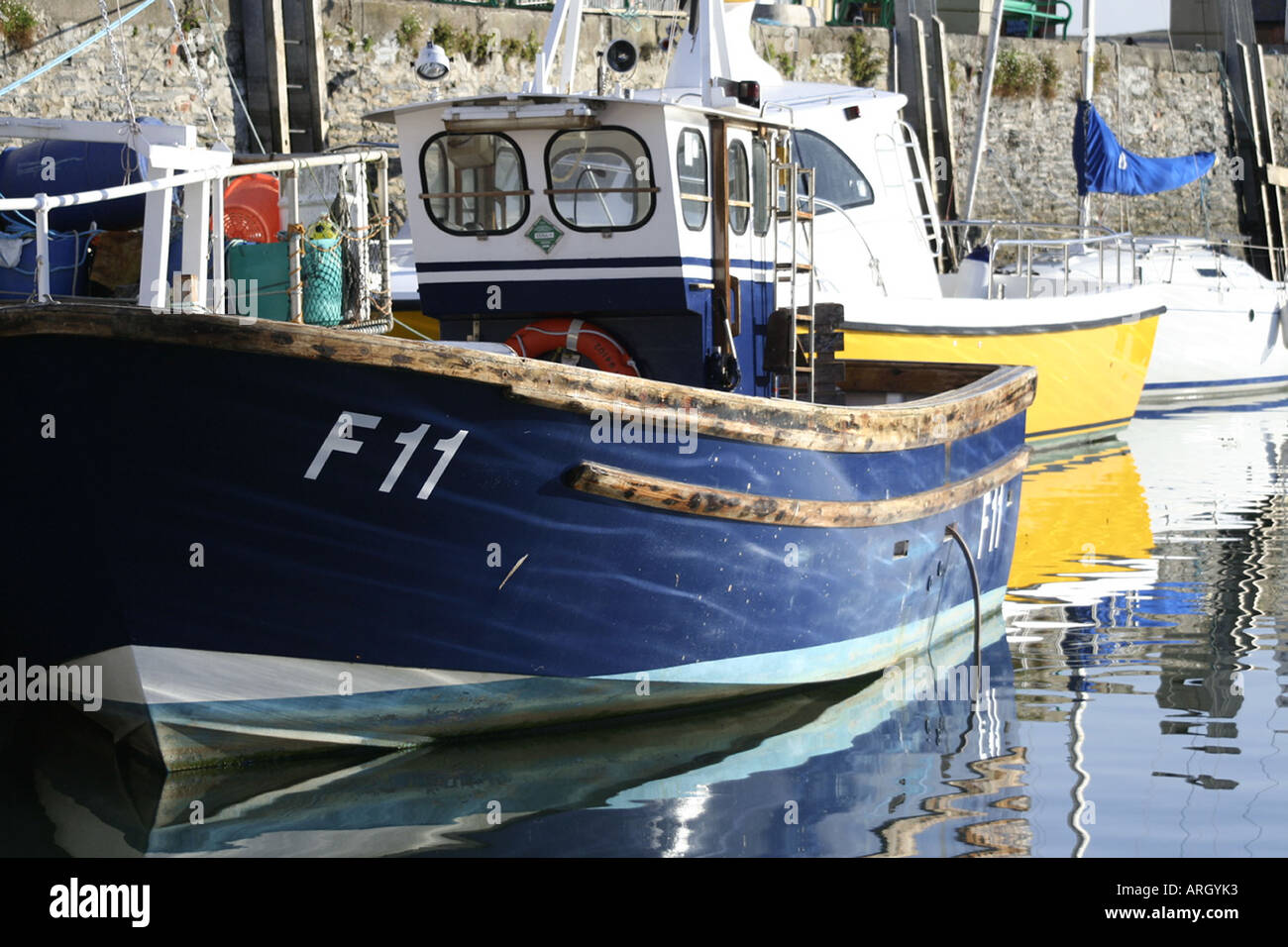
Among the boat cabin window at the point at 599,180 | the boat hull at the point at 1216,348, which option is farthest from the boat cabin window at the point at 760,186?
the boat hull at the point at 1216,348

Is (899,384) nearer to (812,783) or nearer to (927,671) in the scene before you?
(927,671)

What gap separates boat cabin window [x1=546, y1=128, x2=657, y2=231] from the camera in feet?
24.4

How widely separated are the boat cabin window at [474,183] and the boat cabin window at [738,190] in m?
1.02

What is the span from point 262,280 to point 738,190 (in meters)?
2.36

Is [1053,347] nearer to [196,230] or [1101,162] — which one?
[1101,162]

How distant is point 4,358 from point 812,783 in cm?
330

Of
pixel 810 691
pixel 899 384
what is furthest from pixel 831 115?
pixel 810 691

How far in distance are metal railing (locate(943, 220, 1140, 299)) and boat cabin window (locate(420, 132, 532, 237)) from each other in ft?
27.3

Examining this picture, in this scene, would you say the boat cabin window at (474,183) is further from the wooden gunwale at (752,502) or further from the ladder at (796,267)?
the wooden gunwale at (752,502)

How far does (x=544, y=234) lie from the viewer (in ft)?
24.9

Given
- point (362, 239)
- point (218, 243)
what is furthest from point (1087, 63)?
point (218, 243)

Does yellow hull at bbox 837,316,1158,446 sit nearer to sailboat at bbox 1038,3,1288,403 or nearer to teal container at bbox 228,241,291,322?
sailboat at bbox 1038,3,1288,403

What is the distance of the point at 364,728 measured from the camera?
618cm

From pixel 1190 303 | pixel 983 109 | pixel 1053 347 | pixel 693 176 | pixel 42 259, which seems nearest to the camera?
pixel 42 259
